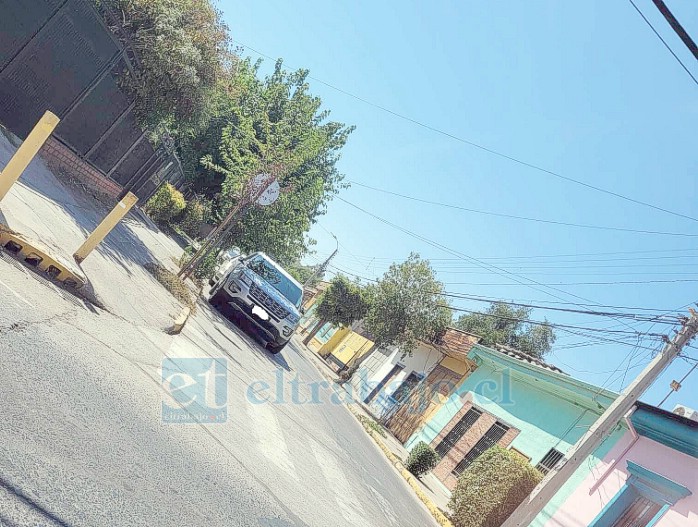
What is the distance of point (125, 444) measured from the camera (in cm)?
373

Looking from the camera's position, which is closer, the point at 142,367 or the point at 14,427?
the point at 14,427

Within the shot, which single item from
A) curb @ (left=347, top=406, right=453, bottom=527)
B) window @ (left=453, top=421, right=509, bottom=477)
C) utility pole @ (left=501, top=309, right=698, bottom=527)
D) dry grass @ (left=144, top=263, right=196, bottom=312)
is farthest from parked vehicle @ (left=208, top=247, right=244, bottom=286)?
window @ (left=453, top=421, right=509, bottom=477)

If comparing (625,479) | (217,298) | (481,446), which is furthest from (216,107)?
(625,479)

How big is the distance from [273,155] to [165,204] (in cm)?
939

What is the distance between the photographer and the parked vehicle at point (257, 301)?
12141 mm

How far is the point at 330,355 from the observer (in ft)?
123

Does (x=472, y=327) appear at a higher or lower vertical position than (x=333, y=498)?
higher

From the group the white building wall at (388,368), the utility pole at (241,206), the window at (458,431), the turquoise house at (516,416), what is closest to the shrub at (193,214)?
the utility pole at (241,206)

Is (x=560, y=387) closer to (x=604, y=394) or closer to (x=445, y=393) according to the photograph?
(x=604, y=394)

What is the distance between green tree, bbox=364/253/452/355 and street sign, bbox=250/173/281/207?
10.3 metres

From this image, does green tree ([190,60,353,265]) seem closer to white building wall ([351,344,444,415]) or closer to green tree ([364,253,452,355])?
green tree ([364,253,452,355])

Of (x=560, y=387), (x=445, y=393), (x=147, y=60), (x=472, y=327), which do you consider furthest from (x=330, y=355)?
(x=147, y=60)

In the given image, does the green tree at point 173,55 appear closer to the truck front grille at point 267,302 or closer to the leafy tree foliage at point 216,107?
the leafy tree foliage at point 216,107

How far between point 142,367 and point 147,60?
896 cm
